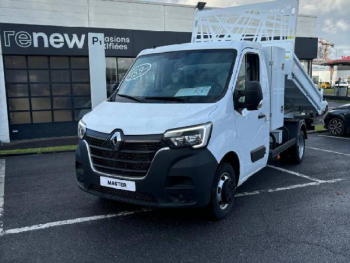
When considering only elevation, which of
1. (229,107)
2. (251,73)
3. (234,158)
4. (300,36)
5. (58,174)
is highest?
(300,36)

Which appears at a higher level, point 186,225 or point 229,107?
point 229,107

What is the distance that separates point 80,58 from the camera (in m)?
13.1

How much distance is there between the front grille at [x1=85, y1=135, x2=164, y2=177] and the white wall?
1000cm

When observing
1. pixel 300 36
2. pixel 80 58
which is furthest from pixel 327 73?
pixel 80 58

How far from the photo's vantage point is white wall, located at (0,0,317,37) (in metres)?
11.9

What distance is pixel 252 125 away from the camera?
471 cm

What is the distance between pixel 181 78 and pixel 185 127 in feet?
3.74

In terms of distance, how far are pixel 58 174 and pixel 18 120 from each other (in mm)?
6832

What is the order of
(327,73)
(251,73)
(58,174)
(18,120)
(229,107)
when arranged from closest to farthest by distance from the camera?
(229,107)
(251,73)
(58,174)
(18,120)
(327,73)

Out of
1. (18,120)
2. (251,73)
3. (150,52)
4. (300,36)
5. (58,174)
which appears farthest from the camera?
(300,36)

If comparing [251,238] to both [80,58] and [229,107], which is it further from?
[80,58]

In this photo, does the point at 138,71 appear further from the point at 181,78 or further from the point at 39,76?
the point at 39,76

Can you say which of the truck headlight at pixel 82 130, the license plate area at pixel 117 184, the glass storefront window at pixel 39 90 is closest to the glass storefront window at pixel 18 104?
the glass storefront window at pixel 39 90

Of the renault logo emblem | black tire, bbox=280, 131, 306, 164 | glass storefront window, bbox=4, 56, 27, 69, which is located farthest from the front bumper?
glass storefront window, bbox=4, 56, 27, 69
